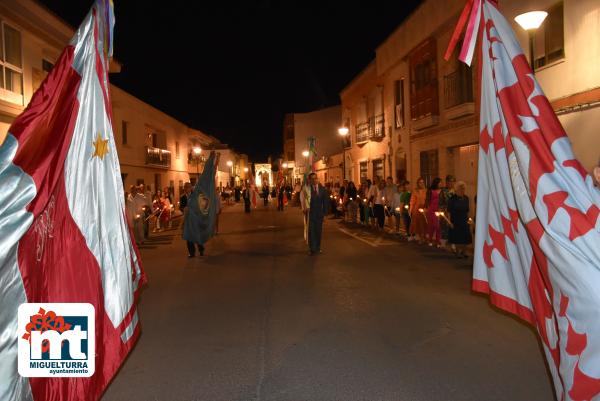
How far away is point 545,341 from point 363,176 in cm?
2874

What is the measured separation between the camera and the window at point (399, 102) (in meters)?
23.9

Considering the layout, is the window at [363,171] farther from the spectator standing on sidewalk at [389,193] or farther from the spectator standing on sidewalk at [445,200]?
the spectator standing on sidewalk at [445,200]

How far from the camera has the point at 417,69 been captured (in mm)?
21703

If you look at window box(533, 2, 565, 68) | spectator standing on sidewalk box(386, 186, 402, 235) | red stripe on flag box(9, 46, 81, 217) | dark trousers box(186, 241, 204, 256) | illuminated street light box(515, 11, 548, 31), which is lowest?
dark trousers box(186, 241, 204, 256)

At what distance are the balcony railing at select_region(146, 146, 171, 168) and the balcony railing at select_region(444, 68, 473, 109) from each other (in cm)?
2013

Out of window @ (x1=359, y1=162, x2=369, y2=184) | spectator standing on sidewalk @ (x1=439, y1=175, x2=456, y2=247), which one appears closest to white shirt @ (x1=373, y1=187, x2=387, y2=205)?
spectator standing on sidewalk @ (x1=439, y1=175, x2=456, y2=247)

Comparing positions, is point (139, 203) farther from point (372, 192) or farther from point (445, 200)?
point (445, 200)

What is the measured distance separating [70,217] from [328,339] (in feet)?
11.0

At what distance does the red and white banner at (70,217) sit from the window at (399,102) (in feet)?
70.9

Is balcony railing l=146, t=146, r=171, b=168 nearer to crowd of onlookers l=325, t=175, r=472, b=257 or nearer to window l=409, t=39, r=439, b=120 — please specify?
crowd of onlookers l=325, t=175, r=472, b=257

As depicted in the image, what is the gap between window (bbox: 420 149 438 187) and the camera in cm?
1992

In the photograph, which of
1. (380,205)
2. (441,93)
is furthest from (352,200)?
(441,93)

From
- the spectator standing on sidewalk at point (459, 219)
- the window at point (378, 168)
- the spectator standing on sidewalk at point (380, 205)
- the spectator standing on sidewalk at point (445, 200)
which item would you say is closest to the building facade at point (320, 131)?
the window at point (378, 168)

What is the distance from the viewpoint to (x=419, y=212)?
13453mm
